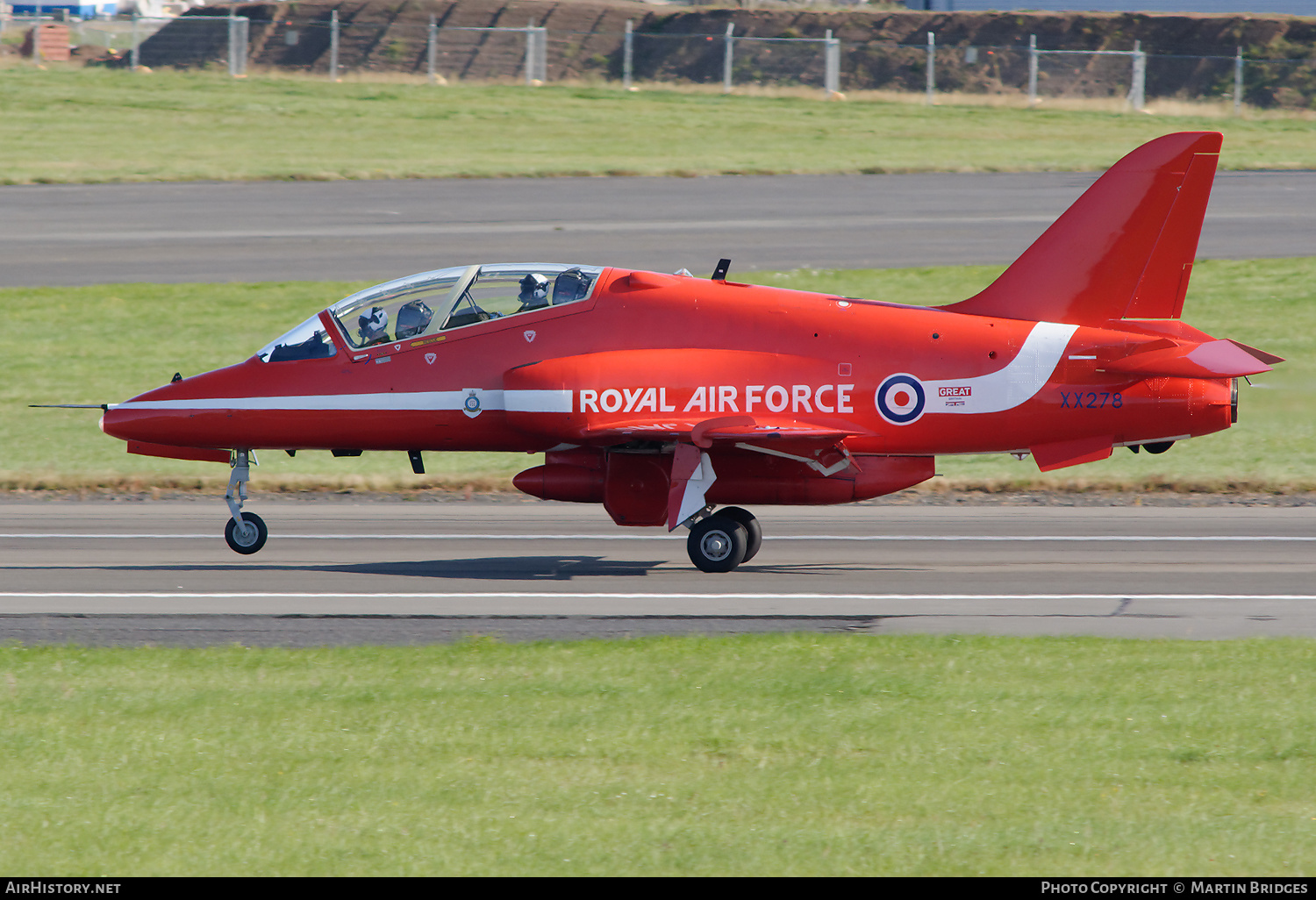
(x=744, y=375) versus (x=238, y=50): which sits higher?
(x=238, y=50)

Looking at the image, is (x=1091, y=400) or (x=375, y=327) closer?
(x=1091, y=400)

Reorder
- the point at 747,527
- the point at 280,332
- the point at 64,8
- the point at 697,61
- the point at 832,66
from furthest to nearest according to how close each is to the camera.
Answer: the point at 64,8
the point at 697,61
the point at 832,66
the point at 280,332
the point at 747,527

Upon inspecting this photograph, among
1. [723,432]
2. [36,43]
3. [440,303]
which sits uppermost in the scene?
[36,43]

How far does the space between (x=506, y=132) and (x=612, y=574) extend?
3440 cm

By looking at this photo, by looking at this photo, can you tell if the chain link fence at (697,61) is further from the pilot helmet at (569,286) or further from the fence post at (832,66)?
the pilot helmet at (569,286)

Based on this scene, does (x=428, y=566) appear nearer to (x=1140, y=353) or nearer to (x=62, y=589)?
(x=62, y=589)

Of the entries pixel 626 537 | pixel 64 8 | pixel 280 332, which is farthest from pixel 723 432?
pixel 64 8

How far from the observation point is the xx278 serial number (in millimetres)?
15070

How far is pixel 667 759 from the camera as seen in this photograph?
8.73 metres

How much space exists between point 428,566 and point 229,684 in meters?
5.17

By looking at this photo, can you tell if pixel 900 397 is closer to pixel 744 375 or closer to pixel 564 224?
pixel 744 375

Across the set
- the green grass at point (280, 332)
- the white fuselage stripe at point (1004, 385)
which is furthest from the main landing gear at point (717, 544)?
the green grass at point (280, 332)

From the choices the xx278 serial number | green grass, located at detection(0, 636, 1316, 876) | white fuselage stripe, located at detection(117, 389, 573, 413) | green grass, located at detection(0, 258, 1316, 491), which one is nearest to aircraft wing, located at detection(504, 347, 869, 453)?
white fuselage stripe, located at detection(117, 389, 573, 413)

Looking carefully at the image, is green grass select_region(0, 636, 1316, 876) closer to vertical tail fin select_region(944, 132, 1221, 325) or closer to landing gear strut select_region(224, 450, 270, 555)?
landing gear strut select_region(224, 450, 270, 555)
